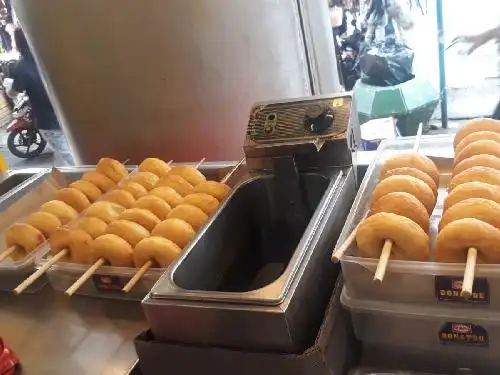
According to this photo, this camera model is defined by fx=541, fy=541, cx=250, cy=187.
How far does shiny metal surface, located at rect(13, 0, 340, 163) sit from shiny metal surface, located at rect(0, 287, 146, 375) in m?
0.81

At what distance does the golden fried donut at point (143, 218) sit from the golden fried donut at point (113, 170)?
38 cm

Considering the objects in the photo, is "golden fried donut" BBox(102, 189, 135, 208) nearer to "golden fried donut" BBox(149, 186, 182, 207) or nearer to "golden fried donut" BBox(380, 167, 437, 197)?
"golden fried donut" BBox(149, 186, 182, 207)

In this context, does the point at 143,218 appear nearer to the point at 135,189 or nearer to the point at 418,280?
the point at 135,189

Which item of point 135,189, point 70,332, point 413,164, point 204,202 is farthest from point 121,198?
point 413,164

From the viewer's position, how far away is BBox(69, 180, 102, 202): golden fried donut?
6.32 feet

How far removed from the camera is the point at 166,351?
1224 millimetres

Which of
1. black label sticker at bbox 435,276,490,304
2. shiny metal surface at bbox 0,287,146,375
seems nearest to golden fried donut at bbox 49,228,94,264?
shiny metal surface at bbox 0,287,146,375

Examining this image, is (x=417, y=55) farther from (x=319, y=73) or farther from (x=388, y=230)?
(x=388, y=230)

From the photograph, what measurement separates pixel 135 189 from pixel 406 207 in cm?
97

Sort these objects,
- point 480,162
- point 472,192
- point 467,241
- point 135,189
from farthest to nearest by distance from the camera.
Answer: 1. point 135,189
2. point 480,162
3. point 472,192
4. point 467,241

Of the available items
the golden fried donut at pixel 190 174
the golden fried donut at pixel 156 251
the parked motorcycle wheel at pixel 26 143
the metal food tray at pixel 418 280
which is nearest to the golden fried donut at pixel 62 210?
the golden fried donut at pixel 190 174

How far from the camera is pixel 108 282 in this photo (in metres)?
1.51

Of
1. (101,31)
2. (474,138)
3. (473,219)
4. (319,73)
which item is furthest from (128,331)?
(319,73)

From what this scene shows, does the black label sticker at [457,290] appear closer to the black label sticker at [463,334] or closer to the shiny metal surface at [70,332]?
the black label sticker at [463,334]
